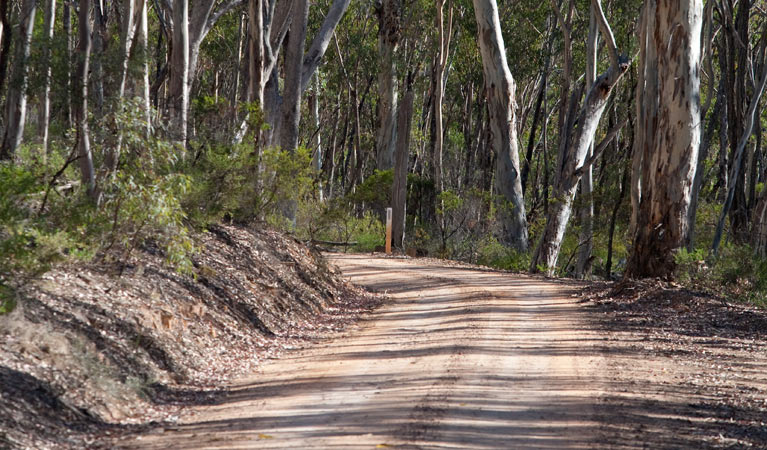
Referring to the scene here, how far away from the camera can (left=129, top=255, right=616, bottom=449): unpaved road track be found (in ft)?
19.5

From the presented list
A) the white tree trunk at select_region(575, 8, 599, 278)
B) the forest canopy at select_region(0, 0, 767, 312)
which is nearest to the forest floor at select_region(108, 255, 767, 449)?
the forest canopy at select_region(0, 0, 767, 312)

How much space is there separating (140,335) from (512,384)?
11.2 feet

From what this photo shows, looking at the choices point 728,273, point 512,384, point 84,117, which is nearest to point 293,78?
point 728,273

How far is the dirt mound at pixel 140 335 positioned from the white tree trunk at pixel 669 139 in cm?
520

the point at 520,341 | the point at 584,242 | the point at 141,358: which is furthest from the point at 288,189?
the point at 584,242

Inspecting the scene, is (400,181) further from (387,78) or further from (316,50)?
(387,78)

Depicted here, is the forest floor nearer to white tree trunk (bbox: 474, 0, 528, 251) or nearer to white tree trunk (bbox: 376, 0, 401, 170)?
white tree trunk (bbox: 474, 0, 528, 251)

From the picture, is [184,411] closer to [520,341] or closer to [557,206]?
[520,341]

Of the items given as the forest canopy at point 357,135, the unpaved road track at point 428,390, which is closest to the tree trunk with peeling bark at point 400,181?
the forest canopy at point 357,135

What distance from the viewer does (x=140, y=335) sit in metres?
7.93

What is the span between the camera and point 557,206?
2111 cm

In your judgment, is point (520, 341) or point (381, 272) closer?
point (520, 341)

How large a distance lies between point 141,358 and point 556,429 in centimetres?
370

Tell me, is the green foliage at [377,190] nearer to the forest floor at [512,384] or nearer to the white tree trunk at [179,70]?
the white tree trunk at [179,70]
